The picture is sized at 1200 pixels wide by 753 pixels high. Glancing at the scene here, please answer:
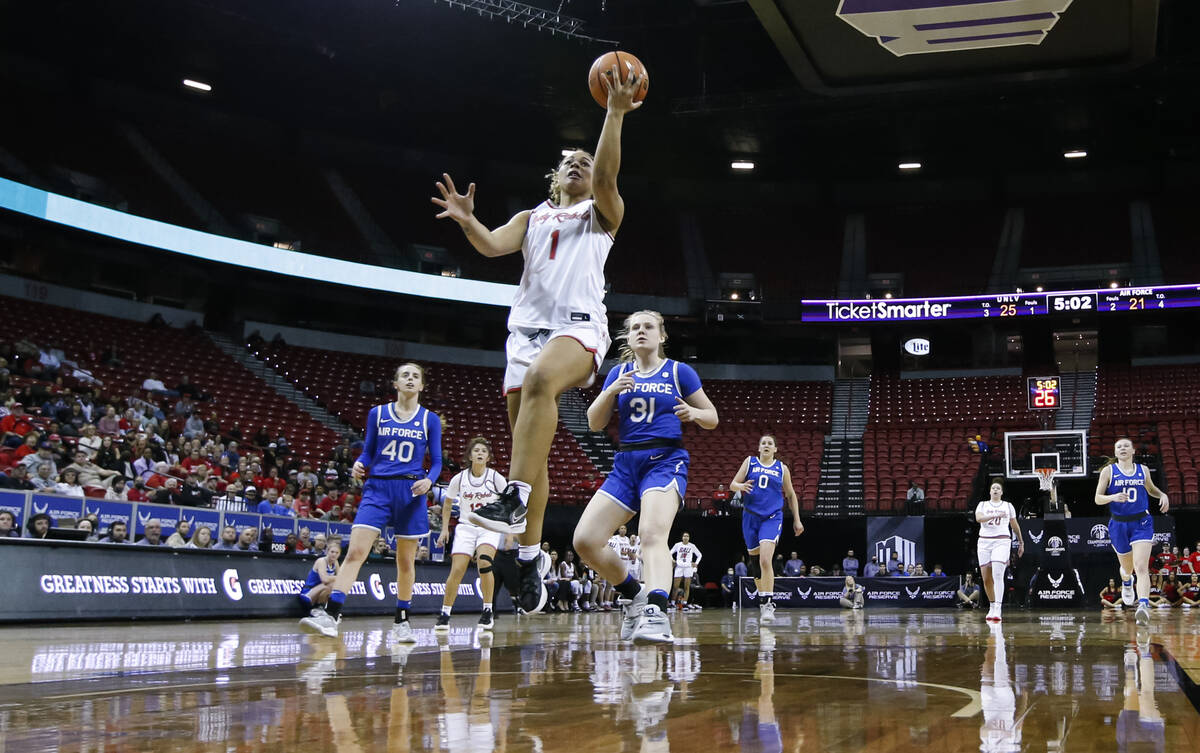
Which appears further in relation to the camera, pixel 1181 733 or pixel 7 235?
pixel 7 235

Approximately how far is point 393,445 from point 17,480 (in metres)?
6.34

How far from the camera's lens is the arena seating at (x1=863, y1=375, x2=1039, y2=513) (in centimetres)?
2792

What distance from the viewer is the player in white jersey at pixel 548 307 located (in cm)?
503

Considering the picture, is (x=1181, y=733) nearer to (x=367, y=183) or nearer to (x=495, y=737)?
(x=495, y=737)

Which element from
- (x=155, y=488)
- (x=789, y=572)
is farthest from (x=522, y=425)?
(x=789, y=572)

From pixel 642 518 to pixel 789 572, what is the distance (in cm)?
1954

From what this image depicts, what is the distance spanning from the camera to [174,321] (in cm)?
2897

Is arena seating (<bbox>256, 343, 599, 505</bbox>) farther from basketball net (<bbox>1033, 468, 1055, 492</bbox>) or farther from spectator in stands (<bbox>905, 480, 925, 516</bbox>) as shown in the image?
basketball net (<bbox>1033, 468, 1055, 492</bbox>)

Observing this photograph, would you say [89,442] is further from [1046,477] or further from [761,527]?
[1046,477]

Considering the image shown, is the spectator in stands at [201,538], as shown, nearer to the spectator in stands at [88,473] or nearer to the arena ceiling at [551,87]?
the spectator in stands at [88,473]

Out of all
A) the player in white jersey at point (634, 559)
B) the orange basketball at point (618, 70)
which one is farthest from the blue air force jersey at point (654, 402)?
the player in white jersey at point (634, 559)

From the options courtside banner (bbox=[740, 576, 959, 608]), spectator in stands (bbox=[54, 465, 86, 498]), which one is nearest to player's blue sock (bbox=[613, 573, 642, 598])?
spectator in stands (bbox=[54, 465, 86, 498])

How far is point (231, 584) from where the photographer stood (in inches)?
496

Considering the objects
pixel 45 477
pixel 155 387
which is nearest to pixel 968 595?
pixel 45 477
